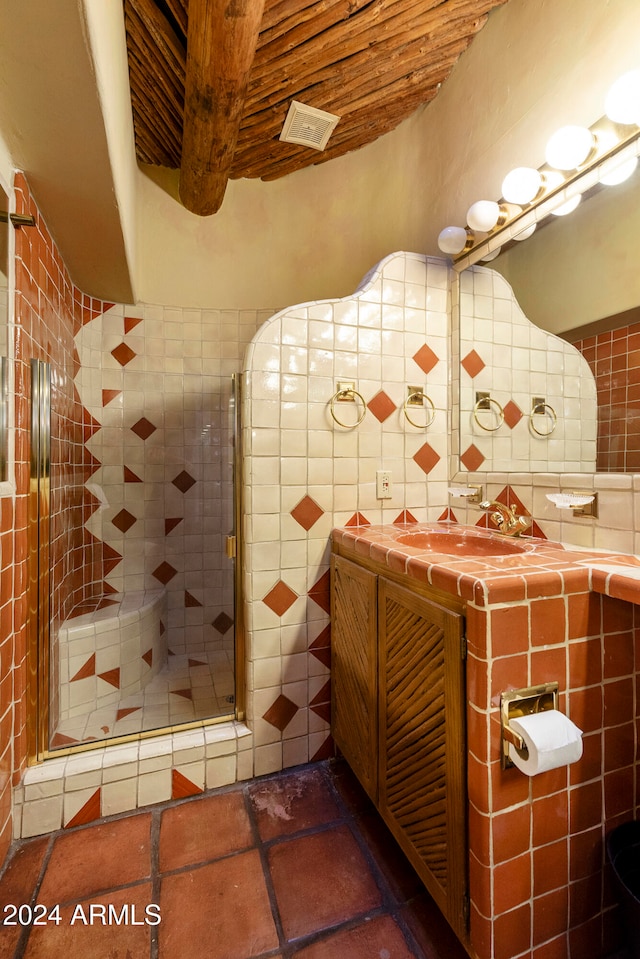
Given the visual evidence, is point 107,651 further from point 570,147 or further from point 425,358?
point 570,147

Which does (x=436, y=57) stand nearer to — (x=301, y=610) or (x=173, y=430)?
(x=173, y=430)

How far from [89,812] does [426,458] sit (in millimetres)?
1678

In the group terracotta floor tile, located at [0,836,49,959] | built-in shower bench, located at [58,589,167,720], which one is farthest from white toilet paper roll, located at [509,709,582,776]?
built-in shower bench, located at [58,589,167,720]

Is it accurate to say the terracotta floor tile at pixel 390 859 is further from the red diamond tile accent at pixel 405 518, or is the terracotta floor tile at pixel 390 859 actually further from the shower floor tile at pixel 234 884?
the red diamond tile accent at pixel 405 518

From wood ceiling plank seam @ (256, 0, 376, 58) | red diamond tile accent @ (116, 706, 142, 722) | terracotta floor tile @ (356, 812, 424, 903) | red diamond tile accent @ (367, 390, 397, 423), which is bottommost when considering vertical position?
terracotta floor tile @ (356, 812, 424, 903)

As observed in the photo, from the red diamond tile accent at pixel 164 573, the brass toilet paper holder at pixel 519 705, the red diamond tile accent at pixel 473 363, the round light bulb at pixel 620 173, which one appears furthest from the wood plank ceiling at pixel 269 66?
the red diamond tile accent at pixel 164 573

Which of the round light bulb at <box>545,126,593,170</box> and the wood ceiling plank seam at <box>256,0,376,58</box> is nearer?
the round light bulb at <box>545,126,593,170</box>

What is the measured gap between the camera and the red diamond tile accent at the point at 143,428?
2264mm

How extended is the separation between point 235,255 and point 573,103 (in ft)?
5.52

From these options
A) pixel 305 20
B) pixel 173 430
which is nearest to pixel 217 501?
pixel 173 430

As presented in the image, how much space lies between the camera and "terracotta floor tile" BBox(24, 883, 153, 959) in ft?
2.95

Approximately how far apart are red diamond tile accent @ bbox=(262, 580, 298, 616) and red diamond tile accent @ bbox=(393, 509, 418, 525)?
50 cm

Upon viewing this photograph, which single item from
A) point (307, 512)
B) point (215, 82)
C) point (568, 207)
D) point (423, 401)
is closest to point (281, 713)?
point (307, 512)

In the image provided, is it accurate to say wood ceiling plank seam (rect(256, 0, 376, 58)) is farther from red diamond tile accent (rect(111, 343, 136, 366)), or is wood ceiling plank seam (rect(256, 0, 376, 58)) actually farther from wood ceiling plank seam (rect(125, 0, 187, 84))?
red diamond tile accent (rect(111, 343, 136, 366))
